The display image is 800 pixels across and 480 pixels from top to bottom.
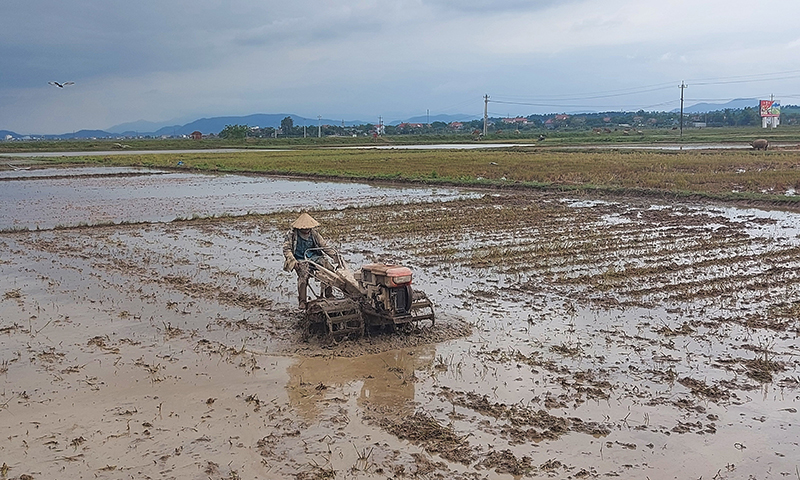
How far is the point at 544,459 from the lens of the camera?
439cm

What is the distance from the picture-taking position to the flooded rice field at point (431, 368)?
4.48 meters

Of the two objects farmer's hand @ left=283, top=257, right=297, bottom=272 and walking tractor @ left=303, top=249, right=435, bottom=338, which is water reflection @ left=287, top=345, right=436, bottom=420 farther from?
farmer's hand @ left=283, top=257, right=297, bottom=272

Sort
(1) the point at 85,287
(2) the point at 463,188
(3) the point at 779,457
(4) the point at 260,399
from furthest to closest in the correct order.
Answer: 1. (2) the point at 463,188
2. (1) the point at 85,287
3. (4) the point at 260,399
4. (3) the point at 779,457

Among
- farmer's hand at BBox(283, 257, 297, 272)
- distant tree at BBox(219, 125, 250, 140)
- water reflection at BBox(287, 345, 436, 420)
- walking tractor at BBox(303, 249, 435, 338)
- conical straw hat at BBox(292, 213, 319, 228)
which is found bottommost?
water reflection at BBox(287, 345, 436, 420)

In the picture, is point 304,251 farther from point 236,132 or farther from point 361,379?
point 236,132

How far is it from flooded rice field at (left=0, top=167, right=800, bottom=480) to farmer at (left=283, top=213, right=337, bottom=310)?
50cm

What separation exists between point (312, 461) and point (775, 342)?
15.1ft

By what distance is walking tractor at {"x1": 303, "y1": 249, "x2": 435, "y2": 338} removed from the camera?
636 centimetres

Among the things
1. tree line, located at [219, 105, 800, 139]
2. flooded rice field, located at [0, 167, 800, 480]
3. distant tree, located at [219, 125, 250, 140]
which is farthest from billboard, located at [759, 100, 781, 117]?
flooded rice field, located at [0, 167, 800, 480]

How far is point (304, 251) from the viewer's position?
7441 millimetres

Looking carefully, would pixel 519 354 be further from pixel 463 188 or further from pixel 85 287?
pixel 463 188

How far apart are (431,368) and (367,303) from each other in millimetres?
972

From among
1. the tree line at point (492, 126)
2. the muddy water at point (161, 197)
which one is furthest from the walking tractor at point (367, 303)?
the tree line at point (492, 126)

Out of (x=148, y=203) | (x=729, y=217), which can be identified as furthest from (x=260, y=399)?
(x=148, y=203)
